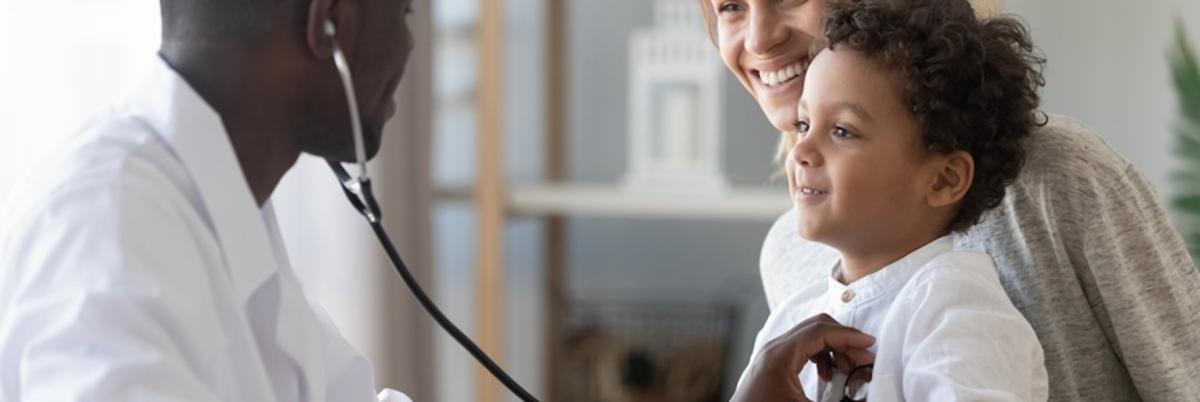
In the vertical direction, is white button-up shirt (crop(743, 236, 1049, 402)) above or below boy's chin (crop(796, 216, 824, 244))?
below

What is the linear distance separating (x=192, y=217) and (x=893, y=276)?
1.69 ft

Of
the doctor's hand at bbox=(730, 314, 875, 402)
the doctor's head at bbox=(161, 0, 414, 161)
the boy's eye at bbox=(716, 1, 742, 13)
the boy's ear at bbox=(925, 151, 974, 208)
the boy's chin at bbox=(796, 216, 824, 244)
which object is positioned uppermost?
the doctor's head at bbox=(161, 0, 414, 161)

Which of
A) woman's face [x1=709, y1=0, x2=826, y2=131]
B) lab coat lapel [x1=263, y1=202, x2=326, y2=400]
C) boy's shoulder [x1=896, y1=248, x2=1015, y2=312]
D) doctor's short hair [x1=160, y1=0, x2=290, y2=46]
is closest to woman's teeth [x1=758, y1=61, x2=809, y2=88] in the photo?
woman's face [x1=709, y1=0, x2=826, y2=131]

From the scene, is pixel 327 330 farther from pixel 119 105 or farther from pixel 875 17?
pixel 875 17

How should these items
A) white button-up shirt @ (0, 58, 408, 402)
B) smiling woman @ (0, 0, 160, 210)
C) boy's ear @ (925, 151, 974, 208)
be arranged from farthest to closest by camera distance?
smiling woman @ (0, 0, 160, 210), boy's ear @ (925, 151, 974, 208), white button-up shirt @ (0, 58, 408, 402)

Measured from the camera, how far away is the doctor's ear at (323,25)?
0.96 m

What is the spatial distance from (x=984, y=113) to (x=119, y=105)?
59cm

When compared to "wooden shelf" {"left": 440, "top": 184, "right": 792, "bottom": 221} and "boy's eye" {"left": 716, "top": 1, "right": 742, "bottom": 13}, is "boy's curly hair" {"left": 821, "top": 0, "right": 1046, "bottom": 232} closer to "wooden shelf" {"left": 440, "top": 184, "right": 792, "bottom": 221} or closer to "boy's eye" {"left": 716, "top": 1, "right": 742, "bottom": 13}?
"boy's eye" {"left": 716, "top": 1, "right": 742, "bottom": 13}

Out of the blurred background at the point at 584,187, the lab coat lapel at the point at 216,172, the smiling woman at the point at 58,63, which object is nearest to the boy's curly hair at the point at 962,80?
the lab coat lapel at the point at 216,172

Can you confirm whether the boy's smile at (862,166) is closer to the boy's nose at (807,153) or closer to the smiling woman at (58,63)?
the boy's nose at (807,153)

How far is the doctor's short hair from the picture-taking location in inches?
38.0

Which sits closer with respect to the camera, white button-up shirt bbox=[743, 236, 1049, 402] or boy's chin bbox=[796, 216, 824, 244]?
white button-up shirt bbox=[743, 236, 1049, 402]

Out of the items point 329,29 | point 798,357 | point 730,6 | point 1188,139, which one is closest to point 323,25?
point 329,29

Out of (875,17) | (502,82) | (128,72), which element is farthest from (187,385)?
(502,82)
